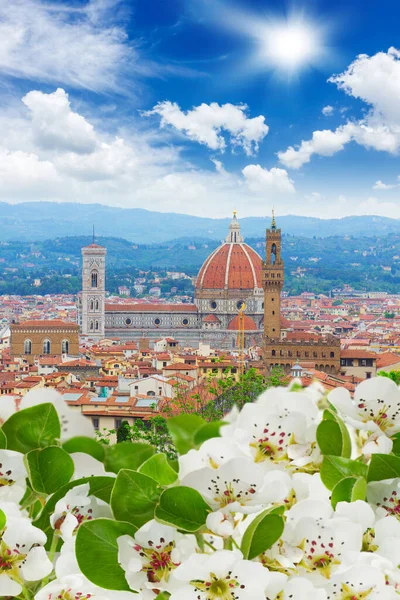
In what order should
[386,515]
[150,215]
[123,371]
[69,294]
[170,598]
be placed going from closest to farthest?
[170,598]
[386,515]
[123,371]
[69,294]
[150,215]

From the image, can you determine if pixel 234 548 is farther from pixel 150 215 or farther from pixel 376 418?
pixel 150 215

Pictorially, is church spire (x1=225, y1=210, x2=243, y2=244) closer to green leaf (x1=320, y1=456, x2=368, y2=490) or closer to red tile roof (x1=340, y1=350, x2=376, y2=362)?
red tile roof (x1=340, y1=350, x2=376, y2=362)

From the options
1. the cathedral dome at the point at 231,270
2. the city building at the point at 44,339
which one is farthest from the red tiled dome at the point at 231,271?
the city building at the point at 44,339

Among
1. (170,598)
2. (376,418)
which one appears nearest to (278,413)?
(376,418)

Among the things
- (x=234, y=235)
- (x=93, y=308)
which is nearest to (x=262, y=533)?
(x=93, y=308)

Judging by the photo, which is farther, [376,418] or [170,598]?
[376,418]

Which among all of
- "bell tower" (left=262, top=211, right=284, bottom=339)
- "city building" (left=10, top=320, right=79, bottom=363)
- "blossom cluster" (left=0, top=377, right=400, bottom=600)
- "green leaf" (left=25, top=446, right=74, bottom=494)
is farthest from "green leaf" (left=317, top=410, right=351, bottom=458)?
"city building" (left=10, top=320, right=79, bottom=363)

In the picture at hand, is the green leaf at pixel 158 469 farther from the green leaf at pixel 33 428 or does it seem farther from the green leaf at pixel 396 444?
the green leaf at pixel 396 444
